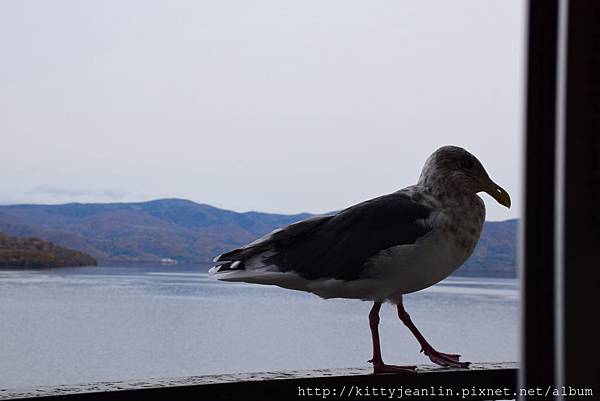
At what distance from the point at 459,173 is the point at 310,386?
18.8 inches

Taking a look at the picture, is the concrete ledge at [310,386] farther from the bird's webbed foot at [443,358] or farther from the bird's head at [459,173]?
the bird's head at [459,173]

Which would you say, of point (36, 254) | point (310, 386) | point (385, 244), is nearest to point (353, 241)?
point (385, 244)

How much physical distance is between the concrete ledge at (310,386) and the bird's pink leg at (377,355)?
0.03 m

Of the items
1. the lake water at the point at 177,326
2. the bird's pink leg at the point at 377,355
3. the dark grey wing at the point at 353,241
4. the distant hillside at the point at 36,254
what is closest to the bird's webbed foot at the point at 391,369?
the bird's pink leg at the point at 377,355

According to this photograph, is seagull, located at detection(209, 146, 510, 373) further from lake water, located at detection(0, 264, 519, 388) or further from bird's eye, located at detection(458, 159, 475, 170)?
lake water, located at detection(0, 264, 519, 388)

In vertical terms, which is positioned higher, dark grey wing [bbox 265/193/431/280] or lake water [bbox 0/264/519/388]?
dark grey wing [bbox 265/193/431/280]

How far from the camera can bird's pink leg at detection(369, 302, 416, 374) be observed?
117 centimetres

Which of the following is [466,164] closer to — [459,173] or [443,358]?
[459,173]

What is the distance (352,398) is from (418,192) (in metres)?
0.43

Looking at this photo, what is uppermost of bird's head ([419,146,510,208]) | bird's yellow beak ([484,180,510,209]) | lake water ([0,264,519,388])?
bird's head ([419,146,510,208])

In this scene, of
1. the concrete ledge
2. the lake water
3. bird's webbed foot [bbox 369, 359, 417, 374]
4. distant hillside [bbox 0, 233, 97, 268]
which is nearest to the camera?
the concrete ledge

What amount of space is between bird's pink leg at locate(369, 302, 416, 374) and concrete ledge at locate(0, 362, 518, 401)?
0.08 feet

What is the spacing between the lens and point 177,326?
20.1m

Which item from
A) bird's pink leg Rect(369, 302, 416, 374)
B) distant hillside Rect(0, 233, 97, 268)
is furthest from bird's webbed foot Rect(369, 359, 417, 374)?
distant hillside Rect(0, 233, 97, 268)
